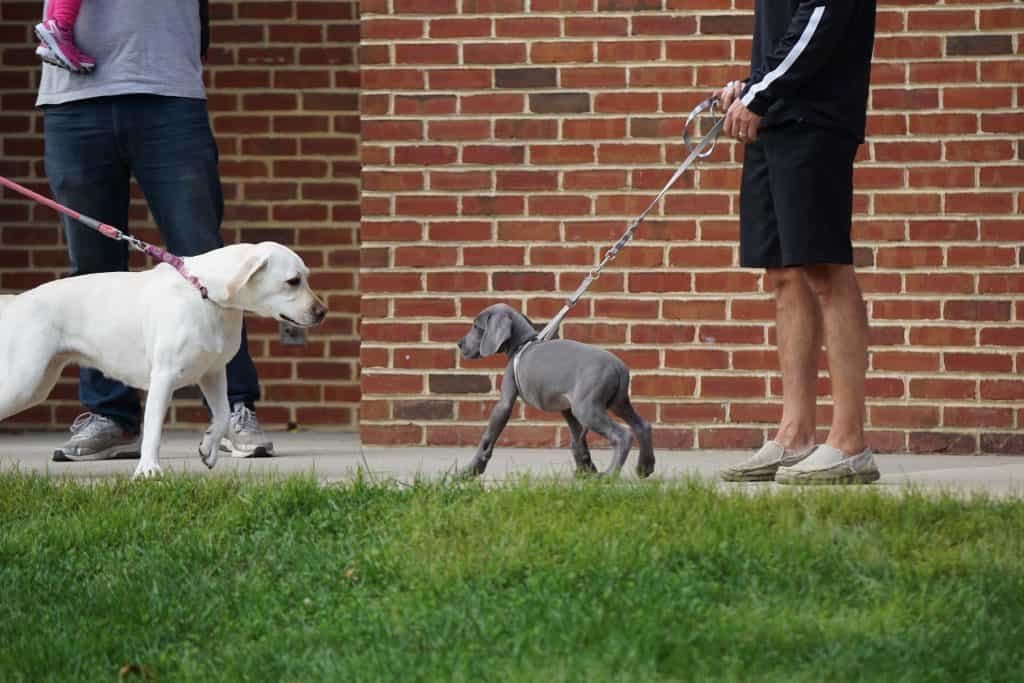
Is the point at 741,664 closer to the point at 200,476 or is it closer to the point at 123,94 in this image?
the point at 200,476

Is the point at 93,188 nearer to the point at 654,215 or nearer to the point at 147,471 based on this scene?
the point at 147,471

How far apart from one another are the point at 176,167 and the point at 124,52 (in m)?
0.47

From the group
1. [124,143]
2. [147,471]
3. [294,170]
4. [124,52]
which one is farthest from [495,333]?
[294,170]

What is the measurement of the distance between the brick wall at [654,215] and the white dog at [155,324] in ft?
4.45

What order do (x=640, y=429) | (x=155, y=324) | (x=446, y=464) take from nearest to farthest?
(x=640, y=429)
(x=155, y=324)
(x=446, y=464)

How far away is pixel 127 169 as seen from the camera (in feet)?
23.4

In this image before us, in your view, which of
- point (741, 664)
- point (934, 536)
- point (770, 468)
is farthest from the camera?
point (770, 468)

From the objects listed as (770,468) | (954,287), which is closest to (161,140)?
(770,468)

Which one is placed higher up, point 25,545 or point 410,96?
point 410,96

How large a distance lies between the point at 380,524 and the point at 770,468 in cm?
164

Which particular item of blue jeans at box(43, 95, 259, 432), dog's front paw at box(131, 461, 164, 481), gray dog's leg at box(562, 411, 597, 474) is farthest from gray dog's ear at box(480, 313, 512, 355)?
blue jeans at box(43, 95, 259, 432)

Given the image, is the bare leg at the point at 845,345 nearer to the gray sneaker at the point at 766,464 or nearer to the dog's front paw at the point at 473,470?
the gray sneaker at the point at 766,464

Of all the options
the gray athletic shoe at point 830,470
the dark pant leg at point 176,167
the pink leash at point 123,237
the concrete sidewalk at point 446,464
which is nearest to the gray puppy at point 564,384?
the concrete sidewalk at point 446,464

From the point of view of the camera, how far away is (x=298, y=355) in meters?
8.72
